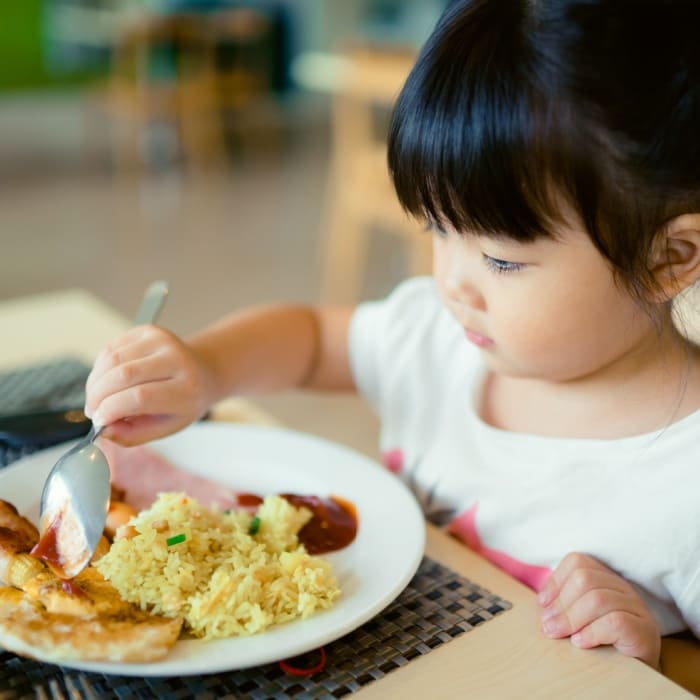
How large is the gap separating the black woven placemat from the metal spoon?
6 cm

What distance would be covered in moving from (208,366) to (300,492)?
0.14 metres

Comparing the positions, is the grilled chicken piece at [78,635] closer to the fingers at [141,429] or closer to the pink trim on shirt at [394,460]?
the fingers at [141,429]

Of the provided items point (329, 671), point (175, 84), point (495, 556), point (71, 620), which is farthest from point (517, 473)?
point (175, 84)

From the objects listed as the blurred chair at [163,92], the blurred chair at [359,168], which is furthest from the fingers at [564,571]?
the blurred chair at [163,92]

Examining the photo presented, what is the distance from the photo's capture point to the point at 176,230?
3.72 metres

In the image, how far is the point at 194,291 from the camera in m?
2.95

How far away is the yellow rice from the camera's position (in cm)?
52

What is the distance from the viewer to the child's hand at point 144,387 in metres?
0.64

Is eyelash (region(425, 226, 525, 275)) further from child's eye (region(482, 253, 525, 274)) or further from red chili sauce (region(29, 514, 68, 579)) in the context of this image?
red chili sauce (region(29, 514, 68, 579))

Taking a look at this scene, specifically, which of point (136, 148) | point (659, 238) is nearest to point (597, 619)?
point (659, 238)

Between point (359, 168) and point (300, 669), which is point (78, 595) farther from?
point (359, 168)

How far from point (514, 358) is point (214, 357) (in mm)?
281

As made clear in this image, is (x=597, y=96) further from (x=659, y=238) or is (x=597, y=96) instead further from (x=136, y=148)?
(x=136, y=148)

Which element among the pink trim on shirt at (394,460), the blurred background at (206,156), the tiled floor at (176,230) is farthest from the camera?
the tiled floor at (176,230)
